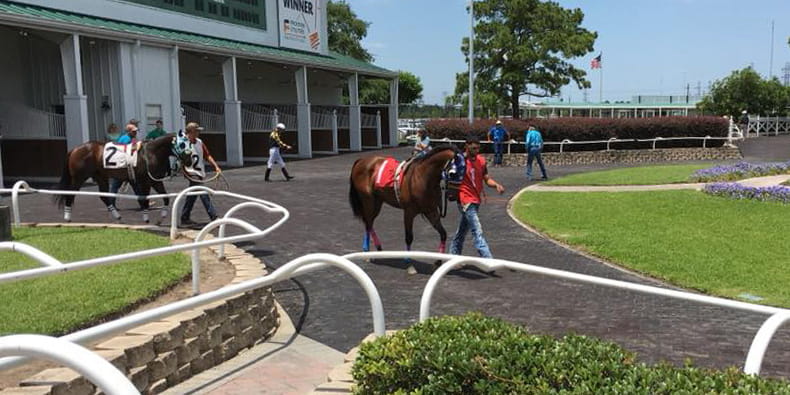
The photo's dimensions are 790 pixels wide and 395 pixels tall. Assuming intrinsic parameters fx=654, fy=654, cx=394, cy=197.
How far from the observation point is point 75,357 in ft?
5.94

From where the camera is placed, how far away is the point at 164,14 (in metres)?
25.0

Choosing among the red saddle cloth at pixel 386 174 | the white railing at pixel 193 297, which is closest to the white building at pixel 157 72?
the red saddle cloth at pixel 386 174

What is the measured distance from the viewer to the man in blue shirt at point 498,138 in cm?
2483

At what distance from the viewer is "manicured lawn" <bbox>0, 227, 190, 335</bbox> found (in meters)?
5.07

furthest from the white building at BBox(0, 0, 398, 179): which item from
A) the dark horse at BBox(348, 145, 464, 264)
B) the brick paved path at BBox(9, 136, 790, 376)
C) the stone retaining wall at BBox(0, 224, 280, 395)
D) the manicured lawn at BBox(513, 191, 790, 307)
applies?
the stone retaining wall at BBox(0, 224, 280, 395)

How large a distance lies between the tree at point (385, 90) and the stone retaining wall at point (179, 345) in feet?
179

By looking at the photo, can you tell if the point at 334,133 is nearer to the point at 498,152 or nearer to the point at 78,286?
the point at 498,152

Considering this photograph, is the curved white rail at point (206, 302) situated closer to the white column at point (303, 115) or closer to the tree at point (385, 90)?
the white column at point (303, 115)

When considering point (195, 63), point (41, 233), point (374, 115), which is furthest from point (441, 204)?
point (374, 115)

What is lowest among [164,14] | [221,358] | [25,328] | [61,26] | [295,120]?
[221,358]

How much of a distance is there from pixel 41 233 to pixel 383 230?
5.18 metres

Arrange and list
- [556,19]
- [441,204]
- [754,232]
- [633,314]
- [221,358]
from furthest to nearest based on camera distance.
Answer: [556,19]
[754,232]
[441,204]
[633,314]
[221,358]

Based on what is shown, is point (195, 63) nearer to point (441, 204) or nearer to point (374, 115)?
point (374, 115)

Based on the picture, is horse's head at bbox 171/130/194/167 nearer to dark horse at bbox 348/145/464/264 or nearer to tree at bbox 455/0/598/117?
dark horse at bbox 348/145/464/264
